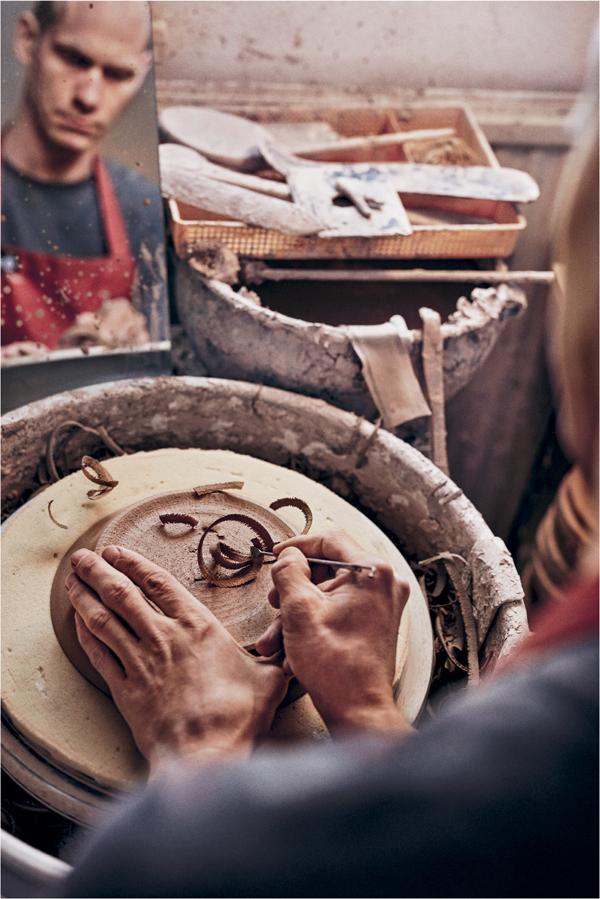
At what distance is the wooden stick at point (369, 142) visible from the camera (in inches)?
118

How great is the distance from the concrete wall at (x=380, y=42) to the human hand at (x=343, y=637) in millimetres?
3115

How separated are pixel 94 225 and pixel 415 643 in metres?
1.54

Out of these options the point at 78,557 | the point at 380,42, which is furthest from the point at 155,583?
the point at 380,42

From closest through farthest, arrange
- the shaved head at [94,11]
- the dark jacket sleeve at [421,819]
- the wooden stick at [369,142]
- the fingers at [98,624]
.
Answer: the dark jacket sleeve at [421,819] < the fingers at [98,624] < the shaved head at [94,11] < the wooden stick at [369,142]

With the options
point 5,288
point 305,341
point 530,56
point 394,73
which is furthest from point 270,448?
point 530,56

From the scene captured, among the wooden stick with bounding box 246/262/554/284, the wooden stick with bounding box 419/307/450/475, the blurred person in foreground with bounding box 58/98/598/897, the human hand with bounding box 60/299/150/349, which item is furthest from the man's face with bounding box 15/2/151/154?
the blurred person in foreground with bounding box 58/98/598/897

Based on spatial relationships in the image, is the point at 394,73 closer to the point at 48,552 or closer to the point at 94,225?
the point at 94,225

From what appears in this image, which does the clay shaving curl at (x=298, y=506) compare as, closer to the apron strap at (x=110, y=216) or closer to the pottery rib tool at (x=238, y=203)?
the apron strap at (x=110, y=216)

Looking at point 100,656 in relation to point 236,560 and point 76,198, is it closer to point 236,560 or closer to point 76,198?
point 236,560

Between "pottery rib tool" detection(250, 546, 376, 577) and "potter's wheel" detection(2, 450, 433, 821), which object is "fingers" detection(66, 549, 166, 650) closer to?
"potter's wheel" detection(2, 450, 433, 821)

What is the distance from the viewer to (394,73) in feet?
11.8

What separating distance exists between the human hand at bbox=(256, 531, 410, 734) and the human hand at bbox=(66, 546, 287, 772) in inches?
3.9

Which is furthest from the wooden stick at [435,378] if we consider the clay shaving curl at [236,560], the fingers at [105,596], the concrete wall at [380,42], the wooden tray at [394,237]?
the concrete wall at [380,42]

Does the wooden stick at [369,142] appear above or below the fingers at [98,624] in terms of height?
above
